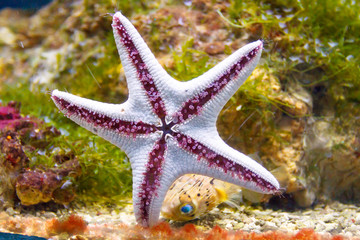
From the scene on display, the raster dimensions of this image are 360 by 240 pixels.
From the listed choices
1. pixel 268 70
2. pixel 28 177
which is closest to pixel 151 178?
pixel 28 177

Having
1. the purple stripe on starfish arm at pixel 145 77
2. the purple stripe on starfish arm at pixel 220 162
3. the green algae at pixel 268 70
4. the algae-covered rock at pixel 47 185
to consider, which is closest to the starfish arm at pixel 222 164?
the purple stripe on starfish arm at pixel 220 162

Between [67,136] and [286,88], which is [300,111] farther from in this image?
[67,136]

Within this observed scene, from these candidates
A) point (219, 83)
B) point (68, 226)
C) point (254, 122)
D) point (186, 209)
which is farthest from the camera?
point (254, 122)

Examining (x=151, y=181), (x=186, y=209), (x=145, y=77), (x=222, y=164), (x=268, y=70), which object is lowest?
(x=186, y=209)

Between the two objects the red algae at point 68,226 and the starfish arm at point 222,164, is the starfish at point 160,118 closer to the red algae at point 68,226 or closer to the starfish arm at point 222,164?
the starfish arm at point 222,164

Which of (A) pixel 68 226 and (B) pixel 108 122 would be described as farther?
(B) pixel 108 122

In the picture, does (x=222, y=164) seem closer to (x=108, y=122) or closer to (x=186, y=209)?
(x=186, y=209)

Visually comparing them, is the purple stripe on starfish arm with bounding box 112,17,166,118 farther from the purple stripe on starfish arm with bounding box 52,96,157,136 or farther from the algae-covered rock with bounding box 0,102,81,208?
the algae-covered rock with bounding box 0,102,81,208
